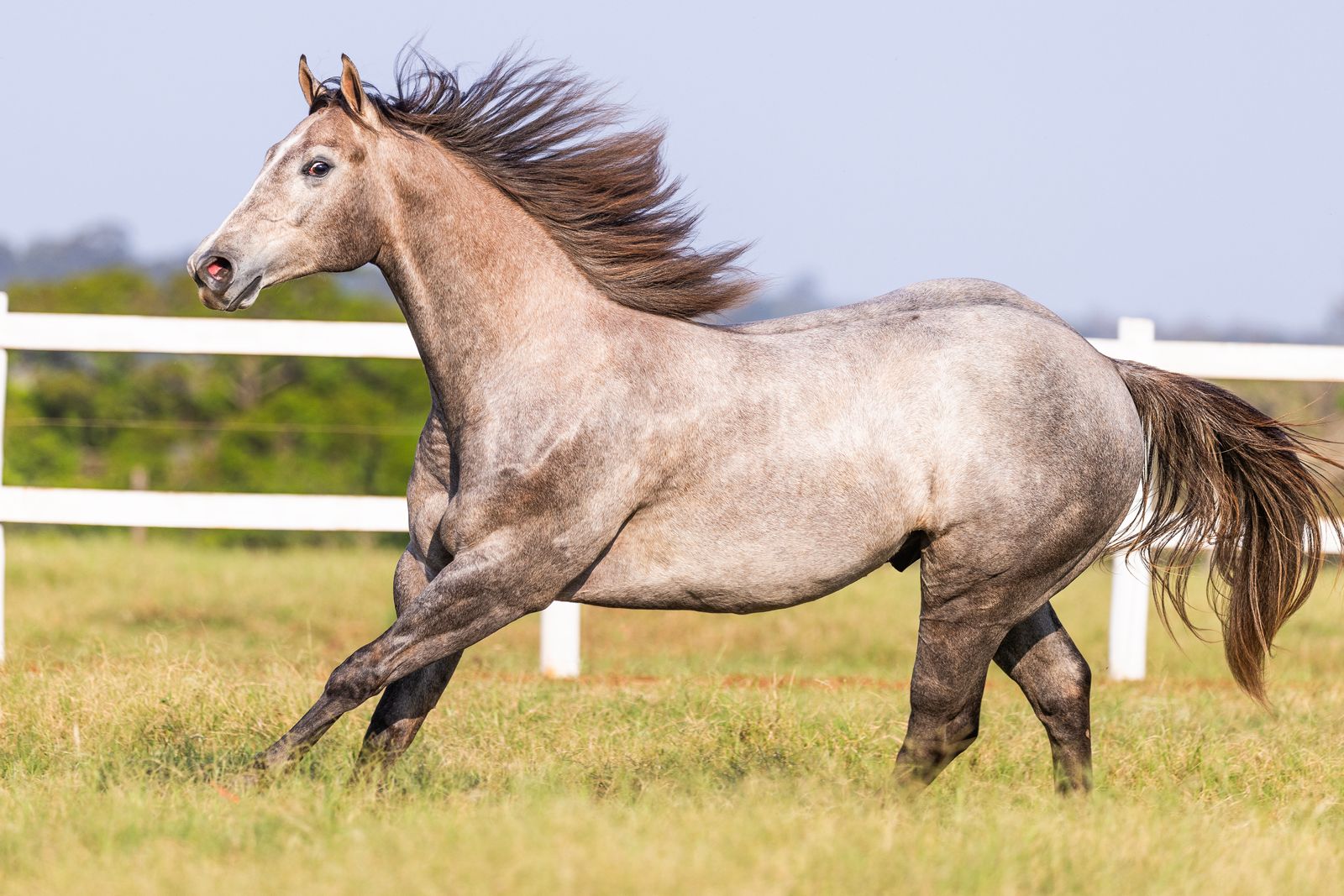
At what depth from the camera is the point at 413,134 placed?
3.67 meters

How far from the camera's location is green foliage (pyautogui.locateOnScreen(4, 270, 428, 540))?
56.6 feet

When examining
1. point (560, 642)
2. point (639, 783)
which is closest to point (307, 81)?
point (639, 783)

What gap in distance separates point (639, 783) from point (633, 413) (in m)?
0.95

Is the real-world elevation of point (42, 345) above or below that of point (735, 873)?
above

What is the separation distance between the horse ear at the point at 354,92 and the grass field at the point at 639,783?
1.64 metres

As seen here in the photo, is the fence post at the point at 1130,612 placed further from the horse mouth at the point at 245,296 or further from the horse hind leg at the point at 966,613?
the horse mouth at the point at 245,296

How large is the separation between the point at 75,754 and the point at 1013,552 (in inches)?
100

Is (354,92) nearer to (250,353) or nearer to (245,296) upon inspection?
(245,296)

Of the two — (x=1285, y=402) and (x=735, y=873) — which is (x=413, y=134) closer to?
(x=735, y=873)

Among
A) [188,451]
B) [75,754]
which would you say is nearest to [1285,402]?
[188,451]

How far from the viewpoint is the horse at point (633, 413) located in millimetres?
3453

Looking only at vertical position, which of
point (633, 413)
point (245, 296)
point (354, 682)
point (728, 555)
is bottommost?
point (354, 682)

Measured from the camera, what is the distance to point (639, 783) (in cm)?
363

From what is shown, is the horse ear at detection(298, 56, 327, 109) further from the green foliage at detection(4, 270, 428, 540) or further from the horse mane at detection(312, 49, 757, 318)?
the green foliage at detection(4, 270, 428, 540)
